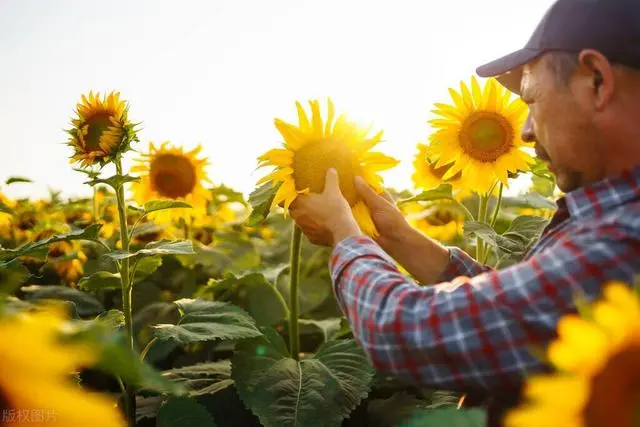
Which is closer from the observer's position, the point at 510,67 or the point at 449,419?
the point at 449,419

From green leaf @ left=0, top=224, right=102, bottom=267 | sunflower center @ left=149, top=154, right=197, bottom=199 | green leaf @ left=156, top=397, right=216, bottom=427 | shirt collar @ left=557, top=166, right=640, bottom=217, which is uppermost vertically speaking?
sunflower center @ left=149, top=154, right=197, bottom=199

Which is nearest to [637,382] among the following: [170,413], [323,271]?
[170,413]

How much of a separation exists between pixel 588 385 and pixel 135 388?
5.07ft

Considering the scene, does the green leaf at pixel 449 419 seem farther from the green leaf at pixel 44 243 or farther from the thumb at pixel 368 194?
the green leaf at pixel 44 243

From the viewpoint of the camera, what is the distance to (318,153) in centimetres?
180

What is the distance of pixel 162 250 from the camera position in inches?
74.7

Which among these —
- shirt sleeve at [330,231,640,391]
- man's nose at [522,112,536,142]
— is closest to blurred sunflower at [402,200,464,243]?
man's nose at [522,112,536,142]

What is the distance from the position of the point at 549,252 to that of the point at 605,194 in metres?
0.15

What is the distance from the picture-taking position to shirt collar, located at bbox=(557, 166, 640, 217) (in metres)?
1.15

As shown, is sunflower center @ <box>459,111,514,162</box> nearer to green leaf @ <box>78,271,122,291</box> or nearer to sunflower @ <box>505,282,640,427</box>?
green leaf @ <box>78,271,122,291</box>

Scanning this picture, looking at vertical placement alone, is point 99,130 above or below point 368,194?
above

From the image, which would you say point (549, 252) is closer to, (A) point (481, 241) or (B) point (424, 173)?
(A) point (481, 241)

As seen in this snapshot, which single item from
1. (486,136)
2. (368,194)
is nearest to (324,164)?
(368,194)

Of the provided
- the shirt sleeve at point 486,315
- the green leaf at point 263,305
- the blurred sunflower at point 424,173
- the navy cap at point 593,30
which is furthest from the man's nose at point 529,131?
the blurred sunflower at point 424,173
